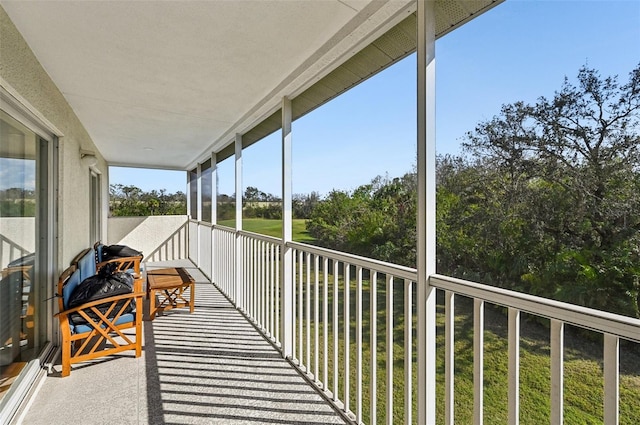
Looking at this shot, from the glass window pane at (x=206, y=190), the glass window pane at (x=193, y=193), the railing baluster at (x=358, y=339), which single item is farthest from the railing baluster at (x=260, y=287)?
the glass window pane at (x=193, y=193)

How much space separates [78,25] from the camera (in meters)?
2.04

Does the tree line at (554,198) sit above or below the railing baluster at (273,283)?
above

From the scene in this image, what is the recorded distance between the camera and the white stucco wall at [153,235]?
8172mm

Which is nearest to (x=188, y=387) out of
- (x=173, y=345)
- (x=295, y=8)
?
(x=173, y=345)

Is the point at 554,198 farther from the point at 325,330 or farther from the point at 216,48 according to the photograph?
the point at 216,48

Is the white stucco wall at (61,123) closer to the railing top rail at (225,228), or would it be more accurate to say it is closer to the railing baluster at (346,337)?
the railing top rail at (225,228)

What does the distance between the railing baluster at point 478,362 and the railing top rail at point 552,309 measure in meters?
0.07

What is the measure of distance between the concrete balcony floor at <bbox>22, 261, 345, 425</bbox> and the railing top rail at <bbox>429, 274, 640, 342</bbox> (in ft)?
4.29

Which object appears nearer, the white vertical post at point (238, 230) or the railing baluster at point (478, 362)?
the railing baluster at point (478, 362)

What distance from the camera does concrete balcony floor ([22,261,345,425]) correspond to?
2156mm

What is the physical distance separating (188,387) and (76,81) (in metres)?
2.75

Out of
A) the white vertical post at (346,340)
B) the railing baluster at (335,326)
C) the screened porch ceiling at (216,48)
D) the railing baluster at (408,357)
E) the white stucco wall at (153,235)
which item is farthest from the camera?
the white stucco wall at (153,235)

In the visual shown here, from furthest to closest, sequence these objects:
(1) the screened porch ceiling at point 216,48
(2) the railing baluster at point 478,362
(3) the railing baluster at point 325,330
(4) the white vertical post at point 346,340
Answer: (3) the railing baluster at point 325,330
(4) the white vertical post at point 346,340
(1) the screened porch ceiling at point 216,48
(2) the railing baluster at point 478,362

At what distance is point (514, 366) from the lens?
1.27 m
